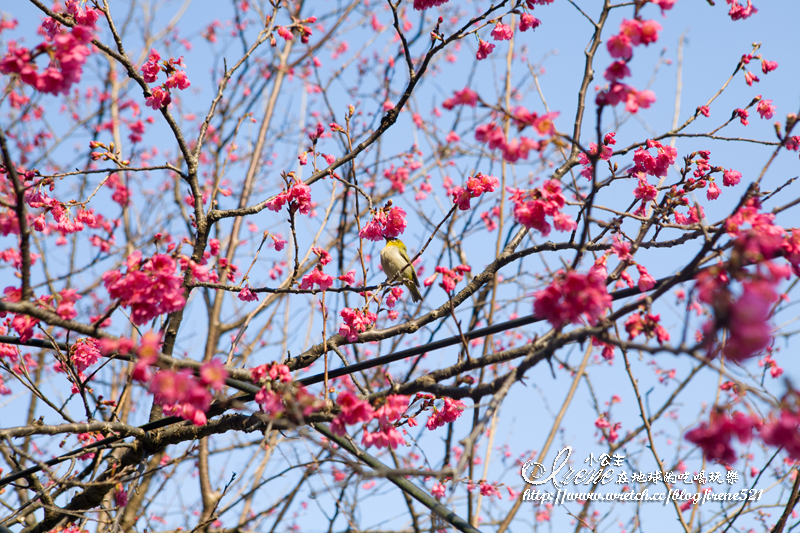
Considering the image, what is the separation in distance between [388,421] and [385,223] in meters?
1.58

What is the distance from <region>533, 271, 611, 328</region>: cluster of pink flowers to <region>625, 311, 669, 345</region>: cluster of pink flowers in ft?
0.90

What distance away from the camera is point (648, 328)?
1984 millimetres

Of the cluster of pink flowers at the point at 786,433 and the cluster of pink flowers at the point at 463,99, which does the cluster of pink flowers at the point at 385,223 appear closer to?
the cluster of pink flowers at the point at 463,99

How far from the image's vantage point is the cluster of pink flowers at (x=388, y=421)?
207cm

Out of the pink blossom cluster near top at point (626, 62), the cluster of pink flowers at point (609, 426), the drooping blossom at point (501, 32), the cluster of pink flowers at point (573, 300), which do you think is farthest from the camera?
the cluster of pink flowers at point (609, 426)

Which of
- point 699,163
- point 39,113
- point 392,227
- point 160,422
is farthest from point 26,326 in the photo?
point 39,113

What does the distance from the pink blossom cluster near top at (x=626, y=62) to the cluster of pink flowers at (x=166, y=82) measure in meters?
2.37

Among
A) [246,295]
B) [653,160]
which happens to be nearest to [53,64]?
[246,295]

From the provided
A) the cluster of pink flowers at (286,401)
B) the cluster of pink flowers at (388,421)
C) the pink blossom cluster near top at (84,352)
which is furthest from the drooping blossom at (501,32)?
the pink blossom cluster near top at (84,352)

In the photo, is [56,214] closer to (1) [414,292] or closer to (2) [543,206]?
(2) [543,206]

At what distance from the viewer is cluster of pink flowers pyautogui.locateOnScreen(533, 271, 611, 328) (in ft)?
5.75

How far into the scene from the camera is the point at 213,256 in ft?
15.8

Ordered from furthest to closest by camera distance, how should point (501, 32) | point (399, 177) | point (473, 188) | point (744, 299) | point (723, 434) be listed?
point (399, 177)
point (501, 32)
point (473, 188)
point (723, 434)
point (744, 299)

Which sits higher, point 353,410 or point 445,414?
point 445,414
